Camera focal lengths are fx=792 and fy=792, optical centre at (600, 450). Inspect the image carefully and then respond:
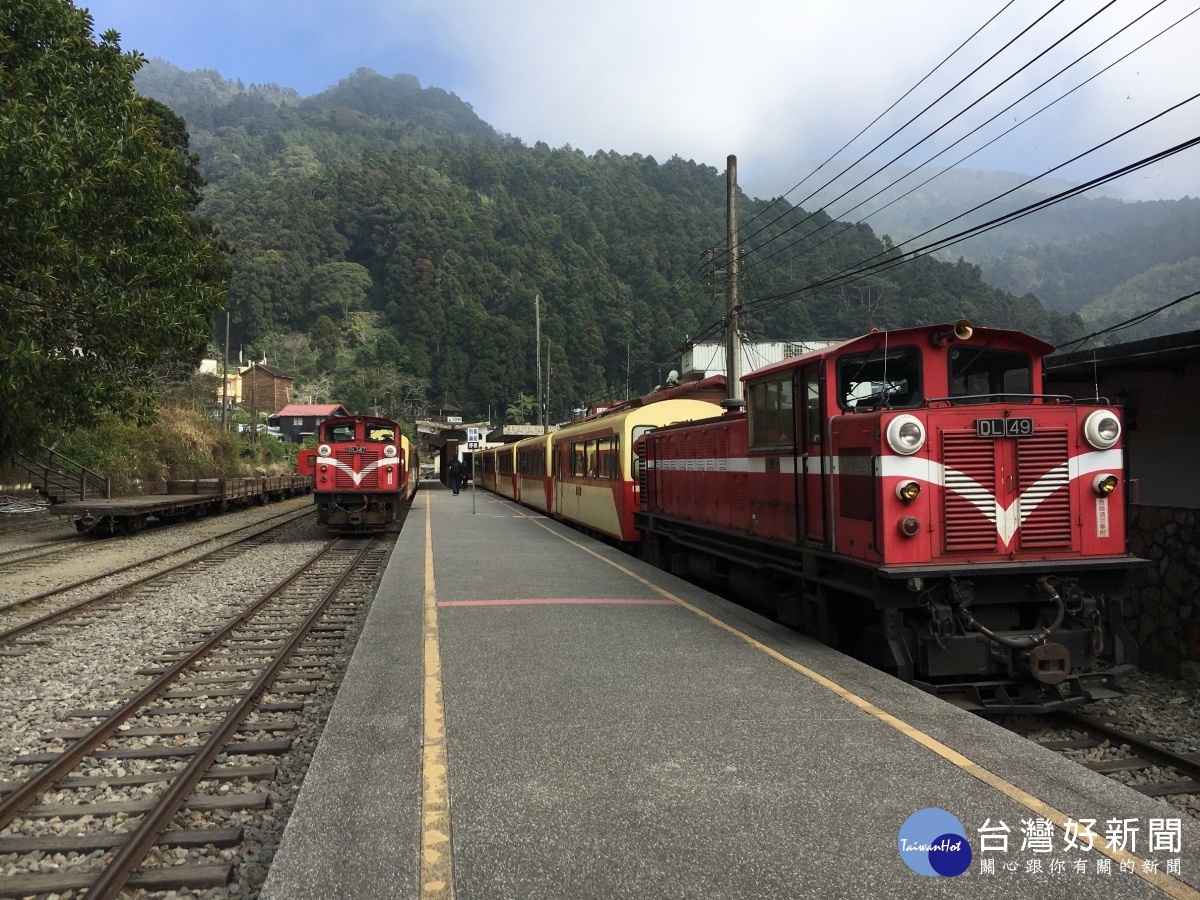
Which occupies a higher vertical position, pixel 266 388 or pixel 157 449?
pixel 266 388

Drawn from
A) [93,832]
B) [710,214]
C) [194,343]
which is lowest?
[93,832]

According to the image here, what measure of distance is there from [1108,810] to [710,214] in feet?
287

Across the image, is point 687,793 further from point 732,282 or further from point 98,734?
point 732,282

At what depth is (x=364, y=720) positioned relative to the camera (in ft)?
16.2

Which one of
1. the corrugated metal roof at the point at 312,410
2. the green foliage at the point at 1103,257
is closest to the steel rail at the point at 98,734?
the green foliage at the point at 1103,257

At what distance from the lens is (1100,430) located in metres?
6.03

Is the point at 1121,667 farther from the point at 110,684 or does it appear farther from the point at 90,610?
the point at 90,610

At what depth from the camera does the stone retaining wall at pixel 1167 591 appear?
806 cm

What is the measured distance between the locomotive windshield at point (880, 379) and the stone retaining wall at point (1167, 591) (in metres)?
3.99

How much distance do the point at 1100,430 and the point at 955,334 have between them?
1.29 m

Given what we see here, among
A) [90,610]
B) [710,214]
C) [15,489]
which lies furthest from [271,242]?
[90,610]

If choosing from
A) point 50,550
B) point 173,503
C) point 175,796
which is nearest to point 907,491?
point 175,796

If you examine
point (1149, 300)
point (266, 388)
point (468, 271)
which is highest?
point (468, 271)

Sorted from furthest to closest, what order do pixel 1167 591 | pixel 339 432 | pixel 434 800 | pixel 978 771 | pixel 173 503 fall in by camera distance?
pixel 173 503 < pixel 339 432 < pixel 1167 591 < pixel 978 771 < pixel 434 800
